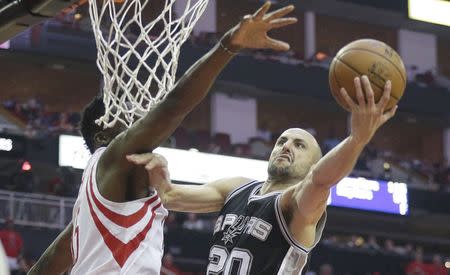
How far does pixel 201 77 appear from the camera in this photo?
3.60 metres

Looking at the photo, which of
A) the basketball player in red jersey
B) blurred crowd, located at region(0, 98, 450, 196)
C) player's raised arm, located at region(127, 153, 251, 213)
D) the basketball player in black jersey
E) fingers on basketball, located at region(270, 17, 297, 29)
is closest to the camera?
fingers on basketball, located at region(270, 17, 297, 29)

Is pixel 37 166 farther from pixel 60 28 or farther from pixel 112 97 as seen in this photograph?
pixel 112 97

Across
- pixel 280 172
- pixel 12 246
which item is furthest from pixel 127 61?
pixel 12 246

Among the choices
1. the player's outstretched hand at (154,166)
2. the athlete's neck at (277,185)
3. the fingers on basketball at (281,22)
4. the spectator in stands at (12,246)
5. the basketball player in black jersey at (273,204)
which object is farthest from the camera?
the spectator in stands at (12,246)


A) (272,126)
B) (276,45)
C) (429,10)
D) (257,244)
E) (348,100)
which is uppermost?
(276,45)

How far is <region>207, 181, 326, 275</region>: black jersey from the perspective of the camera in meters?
4.50

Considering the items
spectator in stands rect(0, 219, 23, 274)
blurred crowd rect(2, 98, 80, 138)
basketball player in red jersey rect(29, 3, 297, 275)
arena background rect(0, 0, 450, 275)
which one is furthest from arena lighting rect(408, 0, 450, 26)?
basketball player in red jersey rect(29, 3, 297, 275)

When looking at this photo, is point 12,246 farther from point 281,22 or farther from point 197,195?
point 281,22

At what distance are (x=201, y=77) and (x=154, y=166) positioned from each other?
399mm

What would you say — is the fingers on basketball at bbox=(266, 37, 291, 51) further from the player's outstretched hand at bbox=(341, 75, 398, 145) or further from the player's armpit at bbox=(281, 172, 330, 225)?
the player's armpit at bbox=(281, 172, 330, 225)

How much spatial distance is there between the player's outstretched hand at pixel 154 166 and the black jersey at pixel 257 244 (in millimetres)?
622

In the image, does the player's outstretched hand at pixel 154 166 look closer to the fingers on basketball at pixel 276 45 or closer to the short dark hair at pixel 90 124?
the short dark hair at pixel 90 124

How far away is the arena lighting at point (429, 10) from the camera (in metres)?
11.4

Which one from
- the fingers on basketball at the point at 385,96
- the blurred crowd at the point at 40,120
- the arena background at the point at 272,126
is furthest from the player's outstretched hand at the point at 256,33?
the blurred crowd at the point at 40,120
